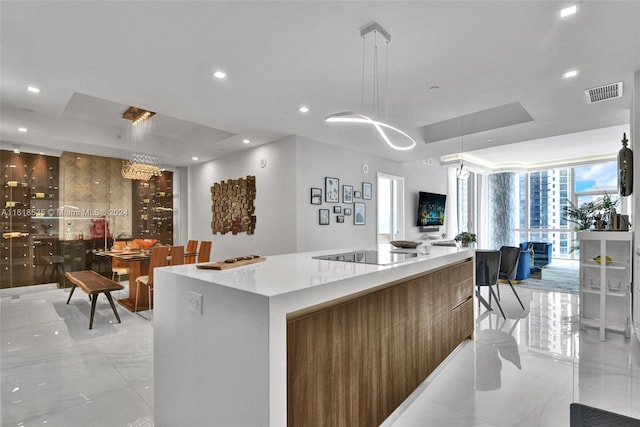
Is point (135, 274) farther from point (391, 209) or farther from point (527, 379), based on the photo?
point (391, 209)

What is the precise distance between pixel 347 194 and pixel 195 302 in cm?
445

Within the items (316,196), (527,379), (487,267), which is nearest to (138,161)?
(316,196)

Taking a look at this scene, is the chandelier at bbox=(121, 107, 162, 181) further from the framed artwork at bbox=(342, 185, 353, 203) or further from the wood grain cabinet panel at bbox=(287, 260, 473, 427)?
the wood grain cabinet panel at bbox=(287, 260, 473, 427)

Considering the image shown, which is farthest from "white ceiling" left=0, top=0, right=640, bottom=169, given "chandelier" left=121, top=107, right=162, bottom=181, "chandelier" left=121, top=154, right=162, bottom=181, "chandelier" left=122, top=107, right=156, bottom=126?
"chandelier" left=121, top=154, right=162, bottom=181

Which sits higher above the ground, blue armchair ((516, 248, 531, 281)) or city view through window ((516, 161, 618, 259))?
city view through window ((516, 161, 618, 259))

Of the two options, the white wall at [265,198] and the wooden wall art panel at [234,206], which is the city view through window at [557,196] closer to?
the white wall at [265,198]

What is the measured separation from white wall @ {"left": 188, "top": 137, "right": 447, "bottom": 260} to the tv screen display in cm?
125

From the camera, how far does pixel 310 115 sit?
13.5 ft

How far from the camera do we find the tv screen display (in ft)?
25.7

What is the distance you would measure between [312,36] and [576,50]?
7.11 ft

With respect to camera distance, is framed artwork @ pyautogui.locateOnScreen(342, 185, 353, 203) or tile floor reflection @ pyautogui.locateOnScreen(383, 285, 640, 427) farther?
framed artwork @ pyautogui.locateOnScreen(342, 185, 353, 203)

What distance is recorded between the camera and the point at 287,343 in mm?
1271

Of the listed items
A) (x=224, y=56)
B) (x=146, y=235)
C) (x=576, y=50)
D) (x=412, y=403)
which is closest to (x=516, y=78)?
(x=576, y=50)

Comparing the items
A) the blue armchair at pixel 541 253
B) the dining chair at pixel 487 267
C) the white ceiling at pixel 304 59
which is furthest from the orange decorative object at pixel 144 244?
the blue armchair at pixel 541 253
